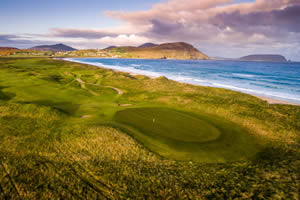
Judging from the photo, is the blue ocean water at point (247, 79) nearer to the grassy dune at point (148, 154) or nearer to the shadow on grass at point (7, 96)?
the grassy dune at point (148, 154)

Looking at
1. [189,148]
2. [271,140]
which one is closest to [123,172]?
[189,148]

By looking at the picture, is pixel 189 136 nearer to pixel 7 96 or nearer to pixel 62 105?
pixel 62 105

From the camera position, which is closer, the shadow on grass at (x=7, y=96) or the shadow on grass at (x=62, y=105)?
the shadow on grass at (x=62, y=105)

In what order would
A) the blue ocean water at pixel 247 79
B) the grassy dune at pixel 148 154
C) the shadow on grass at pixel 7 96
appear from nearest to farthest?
the grassy dune at pixel 148 154
the shadow on grass at pixel 7 96
the blue ocean water at pixel 247 79

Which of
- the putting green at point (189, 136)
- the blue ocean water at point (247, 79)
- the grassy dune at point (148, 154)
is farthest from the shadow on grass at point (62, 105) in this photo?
the blue ocean water at point (247, 79)

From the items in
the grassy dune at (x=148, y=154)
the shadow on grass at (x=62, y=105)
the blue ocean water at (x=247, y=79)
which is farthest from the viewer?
the blue ocean water at (x=247, y=79)

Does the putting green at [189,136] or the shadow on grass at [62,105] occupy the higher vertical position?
the putting green at [189,136]

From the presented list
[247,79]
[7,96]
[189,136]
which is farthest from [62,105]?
A: [247,79]

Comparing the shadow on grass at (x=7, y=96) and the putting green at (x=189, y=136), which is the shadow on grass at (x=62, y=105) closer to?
the shadow on grass at (x=7, y=96)

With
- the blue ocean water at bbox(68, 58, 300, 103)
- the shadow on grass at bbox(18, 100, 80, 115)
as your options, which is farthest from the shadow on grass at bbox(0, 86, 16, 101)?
the blue ocean water at bbox(68, 58, 300, 103)
